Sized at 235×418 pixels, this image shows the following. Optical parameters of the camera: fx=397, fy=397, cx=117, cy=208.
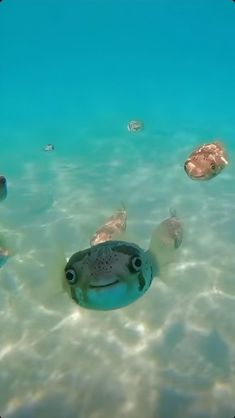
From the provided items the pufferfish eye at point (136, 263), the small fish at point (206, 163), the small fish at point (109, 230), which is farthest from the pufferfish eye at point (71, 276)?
the small fish at point (109, 230)

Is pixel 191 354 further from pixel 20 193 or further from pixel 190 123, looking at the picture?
pixel 190 123

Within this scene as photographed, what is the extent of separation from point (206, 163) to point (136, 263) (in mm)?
3622

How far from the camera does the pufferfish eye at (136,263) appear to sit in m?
2.86

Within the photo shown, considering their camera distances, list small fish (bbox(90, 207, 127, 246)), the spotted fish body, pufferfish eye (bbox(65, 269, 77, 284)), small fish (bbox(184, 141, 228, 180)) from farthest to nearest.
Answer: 1. small fish (bbox(90, 207, 127, 246))
2. small fish (bbox(184, 141, 228, 180))
3. pufferfish eye (bbox(65, 269, 77, 284))
4. the spotted fish body

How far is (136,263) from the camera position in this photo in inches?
114

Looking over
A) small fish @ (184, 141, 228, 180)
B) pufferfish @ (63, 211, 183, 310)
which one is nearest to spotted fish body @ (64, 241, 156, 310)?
pufferfish @ (63, 211, 183, 310)

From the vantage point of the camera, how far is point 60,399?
553 centimetres

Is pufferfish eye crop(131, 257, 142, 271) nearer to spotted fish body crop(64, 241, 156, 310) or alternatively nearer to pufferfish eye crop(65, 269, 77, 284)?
spotted fish body crop(64, 241, 156, 310)

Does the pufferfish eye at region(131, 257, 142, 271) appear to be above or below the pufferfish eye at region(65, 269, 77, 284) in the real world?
above

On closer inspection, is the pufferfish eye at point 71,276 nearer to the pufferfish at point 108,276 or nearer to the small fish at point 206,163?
the pufferfish at point 108,276

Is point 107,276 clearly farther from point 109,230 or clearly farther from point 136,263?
point 109,230

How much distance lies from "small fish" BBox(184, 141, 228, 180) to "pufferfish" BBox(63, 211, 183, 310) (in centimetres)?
326

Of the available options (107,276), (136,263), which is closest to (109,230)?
(136,263)

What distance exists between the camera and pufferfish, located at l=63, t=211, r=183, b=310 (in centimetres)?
271
